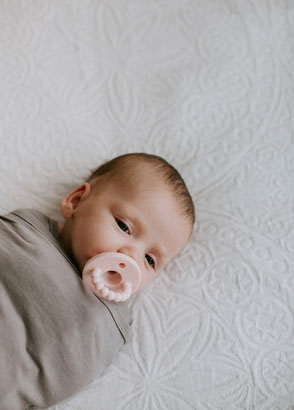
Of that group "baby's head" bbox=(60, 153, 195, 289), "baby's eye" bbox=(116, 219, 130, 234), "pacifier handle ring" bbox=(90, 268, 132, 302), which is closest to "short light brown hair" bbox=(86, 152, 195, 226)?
"baby's head" bbox=(60, 153, 195, 289)

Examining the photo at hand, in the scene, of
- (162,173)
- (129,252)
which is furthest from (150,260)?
(162,173)

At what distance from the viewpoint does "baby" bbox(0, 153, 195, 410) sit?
0.79 meters

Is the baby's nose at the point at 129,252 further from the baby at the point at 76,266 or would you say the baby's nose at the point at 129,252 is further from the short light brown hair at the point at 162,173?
the short light brown hair at the point at 162,173

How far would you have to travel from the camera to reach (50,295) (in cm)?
82

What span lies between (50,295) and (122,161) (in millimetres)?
355

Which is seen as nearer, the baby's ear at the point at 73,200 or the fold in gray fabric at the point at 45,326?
the fold in gray fabric at the point at 45,326

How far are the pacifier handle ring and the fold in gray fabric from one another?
0.12 ft

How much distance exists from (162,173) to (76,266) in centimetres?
28

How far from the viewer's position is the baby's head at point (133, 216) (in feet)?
2.94

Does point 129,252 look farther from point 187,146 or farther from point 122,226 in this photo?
point 187,146

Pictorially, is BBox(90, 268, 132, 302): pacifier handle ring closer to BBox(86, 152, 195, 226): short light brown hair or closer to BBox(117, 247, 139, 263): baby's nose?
BBox(117, 247, 139, 263): baby's nose

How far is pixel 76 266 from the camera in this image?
0.93 m

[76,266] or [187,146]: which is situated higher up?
[187,146]

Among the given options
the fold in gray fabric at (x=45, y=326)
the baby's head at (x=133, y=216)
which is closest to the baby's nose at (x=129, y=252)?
the baby's head at (x=133, y=216)
